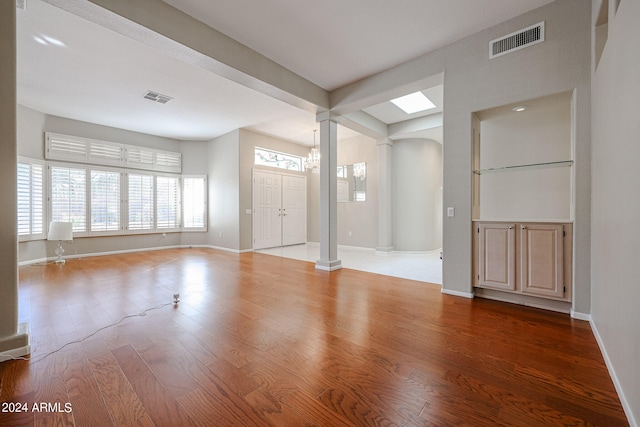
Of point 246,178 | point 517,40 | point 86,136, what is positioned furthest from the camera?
point 246,178

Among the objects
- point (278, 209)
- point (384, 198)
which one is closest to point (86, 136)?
point (278, 209)

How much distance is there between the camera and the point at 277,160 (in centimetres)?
794

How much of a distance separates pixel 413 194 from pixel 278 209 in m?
3.80

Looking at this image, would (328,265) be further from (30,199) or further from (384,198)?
(30,199)

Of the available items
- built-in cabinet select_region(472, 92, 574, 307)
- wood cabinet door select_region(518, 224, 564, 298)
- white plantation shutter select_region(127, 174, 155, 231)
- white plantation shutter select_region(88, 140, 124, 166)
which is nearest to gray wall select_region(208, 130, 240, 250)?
white plantation shutter select_region(127, 174, 155, 231)

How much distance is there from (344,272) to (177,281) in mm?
2622

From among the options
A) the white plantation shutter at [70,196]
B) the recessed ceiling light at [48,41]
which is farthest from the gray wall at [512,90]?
the white plantation shutter at [70,196]

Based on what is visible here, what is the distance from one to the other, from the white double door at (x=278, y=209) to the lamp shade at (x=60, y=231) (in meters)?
3.78

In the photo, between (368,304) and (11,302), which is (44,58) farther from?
(368,304)

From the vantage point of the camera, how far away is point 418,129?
6.06 meters

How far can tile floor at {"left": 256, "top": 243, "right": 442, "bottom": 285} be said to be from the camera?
14.5 feet

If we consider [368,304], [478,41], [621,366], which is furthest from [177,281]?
[478,41]

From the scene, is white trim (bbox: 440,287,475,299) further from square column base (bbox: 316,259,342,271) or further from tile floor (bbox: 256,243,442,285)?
square column base (bbox: 316,259,342,271)

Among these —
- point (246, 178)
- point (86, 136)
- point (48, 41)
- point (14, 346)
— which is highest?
point (48, 41)
